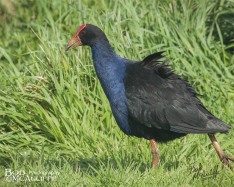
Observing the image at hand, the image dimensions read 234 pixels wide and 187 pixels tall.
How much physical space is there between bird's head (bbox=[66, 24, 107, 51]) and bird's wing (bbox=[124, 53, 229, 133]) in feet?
1.61

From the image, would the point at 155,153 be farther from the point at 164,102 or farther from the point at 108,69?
the point at 108,69

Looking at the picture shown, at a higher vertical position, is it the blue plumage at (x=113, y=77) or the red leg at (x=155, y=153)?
the blue plumage at (x=113, y=77)

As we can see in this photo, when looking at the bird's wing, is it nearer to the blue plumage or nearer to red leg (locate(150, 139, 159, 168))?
the blue plumage

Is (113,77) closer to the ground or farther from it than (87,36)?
closer to the ground

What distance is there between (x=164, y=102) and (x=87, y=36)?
98 cm

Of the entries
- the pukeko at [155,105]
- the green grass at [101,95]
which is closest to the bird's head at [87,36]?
the pukeko at [155,105]

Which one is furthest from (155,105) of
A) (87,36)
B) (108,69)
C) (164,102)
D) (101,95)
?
(101,95)

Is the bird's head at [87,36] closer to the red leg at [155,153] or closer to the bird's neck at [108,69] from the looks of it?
the bird's neck at [108,69]

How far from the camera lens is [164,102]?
5738mm

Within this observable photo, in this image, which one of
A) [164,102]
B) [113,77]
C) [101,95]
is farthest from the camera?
[101,95]

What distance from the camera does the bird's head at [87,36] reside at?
614 centimetres

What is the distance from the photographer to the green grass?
5.55 metres

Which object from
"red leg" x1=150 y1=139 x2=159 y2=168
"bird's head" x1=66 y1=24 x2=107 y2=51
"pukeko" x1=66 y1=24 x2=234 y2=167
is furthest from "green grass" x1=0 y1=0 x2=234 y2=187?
"bird's head" x1=66 y1=24 x2=107 y2=51

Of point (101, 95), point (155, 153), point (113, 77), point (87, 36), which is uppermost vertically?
point (87, 36)
